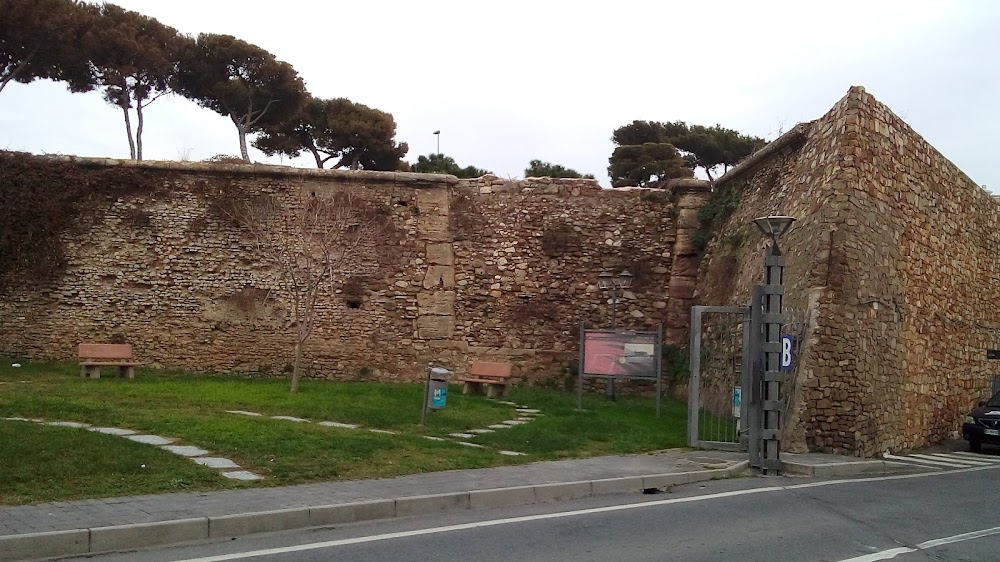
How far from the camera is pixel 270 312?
780 inches

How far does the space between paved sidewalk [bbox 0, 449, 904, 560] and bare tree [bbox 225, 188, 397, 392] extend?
33.3 feet

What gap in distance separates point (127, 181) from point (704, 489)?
15432 mm

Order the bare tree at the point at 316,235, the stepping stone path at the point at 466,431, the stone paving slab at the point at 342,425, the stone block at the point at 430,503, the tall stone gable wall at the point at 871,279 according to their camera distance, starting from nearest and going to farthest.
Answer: the stone block at the point at 430,503 < the stepping stone path at the point at 466,431 < the stone paving slab at the point at 342,425 < the tall stone gable wall at the point at 871,279 < the bare tree at the point at 316,235

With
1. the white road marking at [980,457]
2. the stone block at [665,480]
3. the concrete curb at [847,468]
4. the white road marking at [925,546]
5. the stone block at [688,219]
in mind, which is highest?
the stone block at [688,219]

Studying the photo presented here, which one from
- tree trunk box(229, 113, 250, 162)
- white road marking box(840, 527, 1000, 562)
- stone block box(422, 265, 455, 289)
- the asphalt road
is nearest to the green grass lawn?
A: the asphalt road

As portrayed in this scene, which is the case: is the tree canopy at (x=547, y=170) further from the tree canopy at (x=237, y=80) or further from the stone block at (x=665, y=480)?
the stone block at (x=665, y=480)

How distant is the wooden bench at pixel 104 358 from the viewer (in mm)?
17031

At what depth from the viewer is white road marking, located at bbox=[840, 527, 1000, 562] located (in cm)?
665

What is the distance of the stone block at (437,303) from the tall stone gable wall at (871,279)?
251 inches

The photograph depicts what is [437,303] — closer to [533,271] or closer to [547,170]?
[533,271]

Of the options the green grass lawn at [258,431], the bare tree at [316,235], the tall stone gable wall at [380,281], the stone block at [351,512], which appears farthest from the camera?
the bare tree at [316,235]

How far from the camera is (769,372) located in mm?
11703

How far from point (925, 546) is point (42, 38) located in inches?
1097

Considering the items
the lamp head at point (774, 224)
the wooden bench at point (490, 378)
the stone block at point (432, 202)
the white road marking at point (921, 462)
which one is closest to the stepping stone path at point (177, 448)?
the lamp head at point (774, 224)
